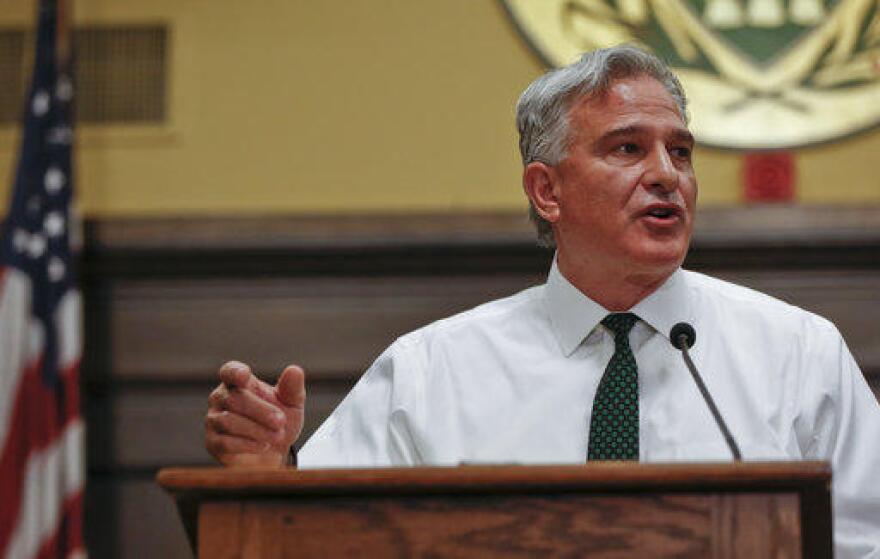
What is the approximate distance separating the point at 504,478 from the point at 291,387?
590 mm

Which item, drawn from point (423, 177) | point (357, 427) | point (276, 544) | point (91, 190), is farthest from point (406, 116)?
point (276, 544)

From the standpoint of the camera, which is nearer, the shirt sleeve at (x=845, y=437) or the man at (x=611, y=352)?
the shirt sleeve at (x=845, y=437)

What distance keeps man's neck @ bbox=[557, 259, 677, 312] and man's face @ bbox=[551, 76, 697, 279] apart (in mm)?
11

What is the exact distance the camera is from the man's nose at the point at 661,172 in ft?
9.14

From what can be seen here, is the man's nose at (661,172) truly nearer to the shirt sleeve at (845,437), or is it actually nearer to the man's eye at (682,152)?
the man's eye at (682,152)

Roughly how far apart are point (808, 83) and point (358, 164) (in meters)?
1.62

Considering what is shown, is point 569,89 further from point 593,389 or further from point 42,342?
point 42,342

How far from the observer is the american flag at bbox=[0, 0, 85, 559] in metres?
4.88

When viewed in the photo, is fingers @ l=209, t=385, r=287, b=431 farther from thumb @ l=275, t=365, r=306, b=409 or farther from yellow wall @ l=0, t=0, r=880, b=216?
yellow wall @ l=0, t=0, r=880, b=216

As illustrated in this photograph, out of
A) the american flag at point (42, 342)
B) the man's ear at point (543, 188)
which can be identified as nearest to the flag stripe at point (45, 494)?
the american flag at point (42, 342)

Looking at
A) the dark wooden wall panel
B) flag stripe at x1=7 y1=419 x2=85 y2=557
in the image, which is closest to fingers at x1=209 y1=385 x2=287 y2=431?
flag stripe at x1=7 y1=419 x2=85 y2=557

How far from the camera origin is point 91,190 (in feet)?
17.7

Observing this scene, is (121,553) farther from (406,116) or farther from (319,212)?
(406,116)

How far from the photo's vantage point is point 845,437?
259 centimetres
